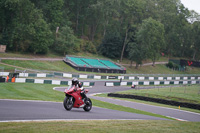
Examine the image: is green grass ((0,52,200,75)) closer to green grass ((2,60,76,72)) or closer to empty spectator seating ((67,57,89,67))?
green grass ((2,60,76,72))

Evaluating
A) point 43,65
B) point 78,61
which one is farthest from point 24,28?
point 78,61

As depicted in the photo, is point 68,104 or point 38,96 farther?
point 38,96

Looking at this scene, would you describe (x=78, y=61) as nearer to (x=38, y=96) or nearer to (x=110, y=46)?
(x=110, y=46)

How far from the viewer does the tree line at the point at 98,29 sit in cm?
6197

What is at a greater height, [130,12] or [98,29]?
[130,12]

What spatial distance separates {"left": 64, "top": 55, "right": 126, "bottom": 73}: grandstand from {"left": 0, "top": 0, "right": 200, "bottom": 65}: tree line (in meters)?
5.65

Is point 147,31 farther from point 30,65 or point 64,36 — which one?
point 30,65

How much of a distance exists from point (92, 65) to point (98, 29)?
29643 mm

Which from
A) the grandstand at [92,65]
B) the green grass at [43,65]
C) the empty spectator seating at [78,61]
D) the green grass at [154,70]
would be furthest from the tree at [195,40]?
the green grass at [43,65]

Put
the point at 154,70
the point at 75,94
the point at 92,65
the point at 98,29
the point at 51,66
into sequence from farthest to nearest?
1. the point at 98,29
2. the point at 154,70
3. the point at 92,65
4. the point at 51,66
5. the point at 75,94

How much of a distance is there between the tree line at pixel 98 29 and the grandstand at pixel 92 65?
5.65m

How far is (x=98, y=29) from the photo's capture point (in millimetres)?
91688

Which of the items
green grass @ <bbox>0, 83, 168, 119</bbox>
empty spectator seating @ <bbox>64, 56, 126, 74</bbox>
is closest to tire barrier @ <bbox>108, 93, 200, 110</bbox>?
A: green grass @ <bbox>0, 83, 168, 119</bbox>

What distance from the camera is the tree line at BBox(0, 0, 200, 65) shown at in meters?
62.0
